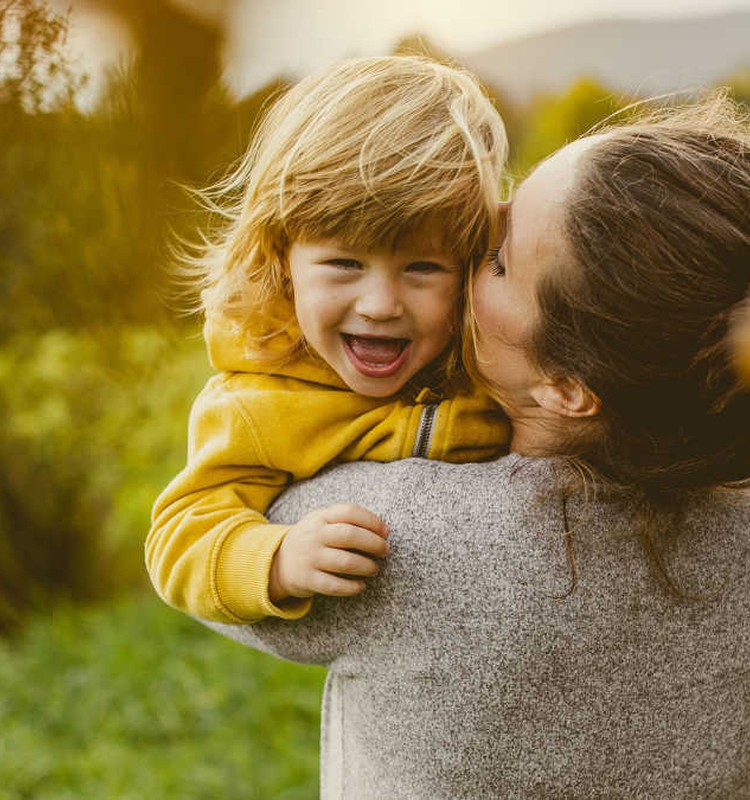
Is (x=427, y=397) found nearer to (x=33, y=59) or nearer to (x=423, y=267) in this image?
(x=423, y=267)

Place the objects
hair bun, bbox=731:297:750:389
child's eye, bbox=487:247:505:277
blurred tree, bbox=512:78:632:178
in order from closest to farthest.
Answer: hair bun, bbox=731:297:750:389 → child's eye, bbox=487:247:505:277 → blurred tree, bbox=512:78:632:178

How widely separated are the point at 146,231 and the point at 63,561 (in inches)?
108

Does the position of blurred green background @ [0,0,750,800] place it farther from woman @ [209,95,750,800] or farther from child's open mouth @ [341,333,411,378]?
woman @ [209,95,750,800]

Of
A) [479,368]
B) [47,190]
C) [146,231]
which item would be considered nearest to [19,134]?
[146,231]

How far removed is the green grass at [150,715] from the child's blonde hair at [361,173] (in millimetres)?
2234

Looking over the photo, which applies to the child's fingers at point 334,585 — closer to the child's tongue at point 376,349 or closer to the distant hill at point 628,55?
the child's tongue at point 376,349

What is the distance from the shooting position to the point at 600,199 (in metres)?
1.21

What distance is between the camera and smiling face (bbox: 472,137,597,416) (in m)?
1.27

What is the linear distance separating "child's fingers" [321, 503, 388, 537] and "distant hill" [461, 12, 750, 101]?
2.83ft

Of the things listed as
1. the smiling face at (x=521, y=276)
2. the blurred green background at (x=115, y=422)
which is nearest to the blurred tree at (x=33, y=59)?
the blurred green background at (x=115, y=422)

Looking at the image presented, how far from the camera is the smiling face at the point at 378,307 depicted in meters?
1.46

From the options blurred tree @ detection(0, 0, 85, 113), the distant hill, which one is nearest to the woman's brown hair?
the distant hill

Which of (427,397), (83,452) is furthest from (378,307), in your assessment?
(83,452)

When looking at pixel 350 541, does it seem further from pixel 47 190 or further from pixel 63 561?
pixel 63 561
